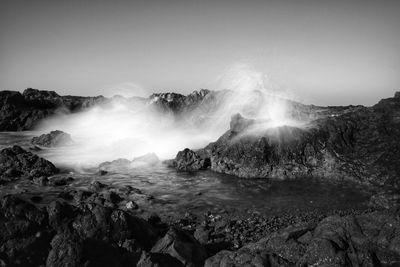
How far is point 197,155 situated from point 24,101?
51377 millimetres

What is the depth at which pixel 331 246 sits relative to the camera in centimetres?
847

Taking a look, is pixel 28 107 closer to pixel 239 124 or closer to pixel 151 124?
pixel 151 124

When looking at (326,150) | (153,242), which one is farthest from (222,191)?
(153,242)

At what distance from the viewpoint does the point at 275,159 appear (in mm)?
23594

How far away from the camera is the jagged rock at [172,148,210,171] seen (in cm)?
2612

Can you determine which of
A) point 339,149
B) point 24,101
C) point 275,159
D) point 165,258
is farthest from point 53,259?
point 24,101

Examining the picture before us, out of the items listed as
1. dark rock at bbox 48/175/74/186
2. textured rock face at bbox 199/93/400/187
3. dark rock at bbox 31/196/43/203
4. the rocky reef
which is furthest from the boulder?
the rocky reef

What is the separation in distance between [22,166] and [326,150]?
24084 millimetres

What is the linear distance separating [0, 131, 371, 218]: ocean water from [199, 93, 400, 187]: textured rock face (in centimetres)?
122

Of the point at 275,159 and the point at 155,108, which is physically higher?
the point at 155,108

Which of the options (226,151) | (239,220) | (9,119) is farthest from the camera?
(9,119)

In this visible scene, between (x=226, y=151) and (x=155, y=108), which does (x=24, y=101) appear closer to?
(x=155, y=108)

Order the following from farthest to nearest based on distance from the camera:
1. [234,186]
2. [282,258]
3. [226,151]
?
[226,151]
[234,186]
[282,258]

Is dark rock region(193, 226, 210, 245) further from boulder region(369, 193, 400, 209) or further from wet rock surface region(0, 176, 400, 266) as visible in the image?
boulder region(369, 193, 400, 209)
